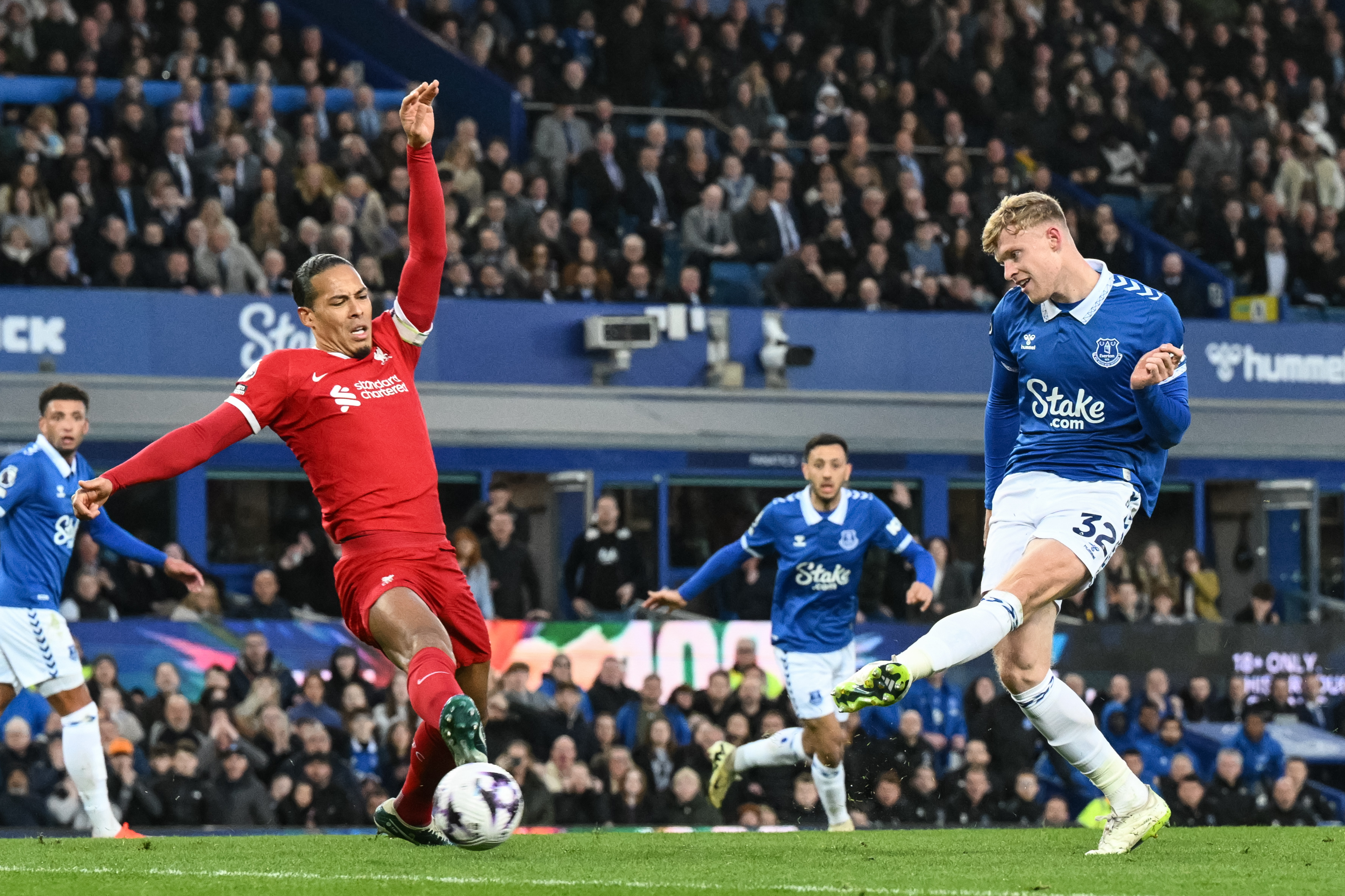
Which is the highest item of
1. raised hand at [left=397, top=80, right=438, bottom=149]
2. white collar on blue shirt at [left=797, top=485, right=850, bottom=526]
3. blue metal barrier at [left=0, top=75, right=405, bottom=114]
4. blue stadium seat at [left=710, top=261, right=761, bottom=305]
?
blue metal barrier at [left=0, top=75, right=405, bottom=114]

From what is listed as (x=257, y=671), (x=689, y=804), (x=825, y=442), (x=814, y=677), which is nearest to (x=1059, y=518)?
(x=825, y=442)

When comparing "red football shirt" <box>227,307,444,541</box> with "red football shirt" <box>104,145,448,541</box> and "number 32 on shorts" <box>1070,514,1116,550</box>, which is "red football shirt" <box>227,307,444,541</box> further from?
"number 32 on shorts" <box>1070,514,1116,550</box>

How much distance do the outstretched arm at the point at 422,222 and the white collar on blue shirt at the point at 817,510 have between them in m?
4.37

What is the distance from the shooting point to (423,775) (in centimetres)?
805

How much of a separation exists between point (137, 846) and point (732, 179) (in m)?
12.7

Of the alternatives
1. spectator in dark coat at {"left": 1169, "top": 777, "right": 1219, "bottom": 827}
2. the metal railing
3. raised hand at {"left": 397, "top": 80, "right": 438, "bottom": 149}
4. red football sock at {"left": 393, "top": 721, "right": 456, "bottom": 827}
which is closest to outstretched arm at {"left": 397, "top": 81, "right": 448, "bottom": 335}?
raised hand at {"left": 397, "top": 80, "right": 438, "bottom": 149}

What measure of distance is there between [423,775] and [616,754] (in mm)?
6981

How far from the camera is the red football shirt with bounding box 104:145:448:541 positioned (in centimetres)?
762

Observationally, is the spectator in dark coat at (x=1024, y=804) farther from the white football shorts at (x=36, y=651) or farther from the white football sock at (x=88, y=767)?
the white football shorts at (x=36, y=651)

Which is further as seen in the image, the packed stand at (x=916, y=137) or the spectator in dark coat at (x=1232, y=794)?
the packed stand at (x=916, y=137)

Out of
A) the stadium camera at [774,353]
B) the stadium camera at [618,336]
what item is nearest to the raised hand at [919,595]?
the stadium camera at [618,336]

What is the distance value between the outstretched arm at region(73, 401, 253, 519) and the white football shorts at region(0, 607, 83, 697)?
3.34 metres

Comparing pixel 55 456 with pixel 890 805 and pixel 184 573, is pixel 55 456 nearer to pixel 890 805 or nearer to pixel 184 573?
pixel 184 573

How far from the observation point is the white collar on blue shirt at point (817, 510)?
12.0 meters
